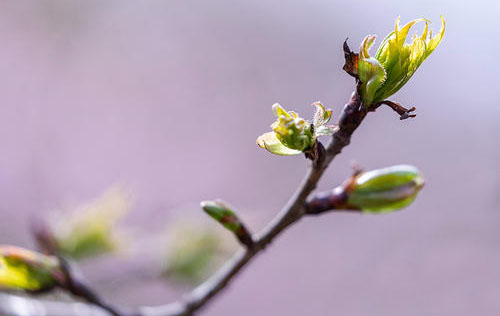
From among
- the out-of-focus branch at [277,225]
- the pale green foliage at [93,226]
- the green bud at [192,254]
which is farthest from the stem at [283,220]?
the green bud at [192,254]

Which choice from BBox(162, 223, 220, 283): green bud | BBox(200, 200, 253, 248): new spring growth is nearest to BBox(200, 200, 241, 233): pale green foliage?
BBox(200, 200, 253, 248): new spring growth

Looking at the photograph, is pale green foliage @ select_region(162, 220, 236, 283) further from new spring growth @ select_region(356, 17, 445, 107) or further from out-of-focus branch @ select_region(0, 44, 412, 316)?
new spring growth @ select_region(356, 17, 445, 107)

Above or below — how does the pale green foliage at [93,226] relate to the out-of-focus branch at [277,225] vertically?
below

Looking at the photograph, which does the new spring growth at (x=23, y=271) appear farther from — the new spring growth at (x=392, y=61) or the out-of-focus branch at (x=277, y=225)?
the new spring growth at (x=392, y=61)

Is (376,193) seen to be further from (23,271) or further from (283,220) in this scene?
(23,271)

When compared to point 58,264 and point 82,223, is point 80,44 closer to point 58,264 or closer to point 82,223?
point 82,223

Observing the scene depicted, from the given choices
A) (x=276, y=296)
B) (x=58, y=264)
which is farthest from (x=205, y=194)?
(x=58, y=264)
